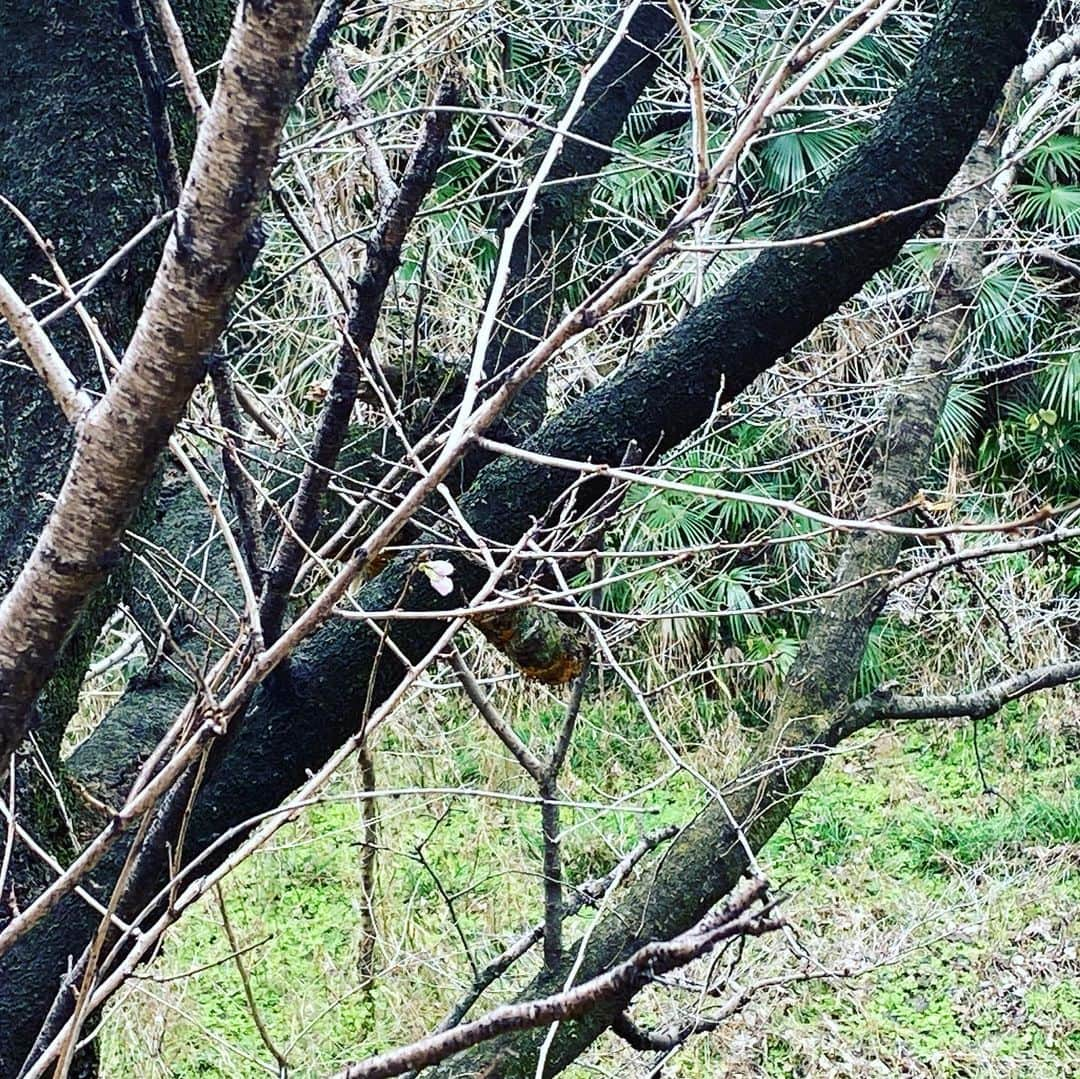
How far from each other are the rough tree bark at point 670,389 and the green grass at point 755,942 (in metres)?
1.64

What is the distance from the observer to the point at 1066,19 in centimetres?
431

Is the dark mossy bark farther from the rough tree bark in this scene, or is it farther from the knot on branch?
the knot on branch

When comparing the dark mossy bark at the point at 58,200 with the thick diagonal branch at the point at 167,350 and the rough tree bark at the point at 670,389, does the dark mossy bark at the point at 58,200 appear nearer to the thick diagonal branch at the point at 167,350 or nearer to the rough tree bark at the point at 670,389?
the rough tree bark at the point at 670,389

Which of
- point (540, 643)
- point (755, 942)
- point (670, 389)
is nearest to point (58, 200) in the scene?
point (670, 389)

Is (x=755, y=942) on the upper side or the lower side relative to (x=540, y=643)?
lower

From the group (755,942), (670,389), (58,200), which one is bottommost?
(755,942)

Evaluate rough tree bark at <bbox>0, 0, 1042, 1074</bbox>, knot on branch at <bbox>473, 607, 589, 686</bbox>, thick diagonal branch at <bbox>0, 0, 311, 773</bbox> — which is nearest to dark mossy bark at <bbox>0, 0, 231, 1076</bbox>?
rough tree bark at <bbox>0, 0, 1042, 1074</bbox>

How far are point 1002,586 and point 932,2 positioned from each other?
253 centimetres

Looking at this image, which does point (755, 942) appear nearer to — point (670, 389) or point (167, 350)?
point (670, 389)

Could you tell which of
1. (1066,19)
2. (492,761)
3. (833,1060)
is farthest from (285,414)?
(1066,19)

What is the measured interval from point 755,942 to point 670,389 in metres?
2.72

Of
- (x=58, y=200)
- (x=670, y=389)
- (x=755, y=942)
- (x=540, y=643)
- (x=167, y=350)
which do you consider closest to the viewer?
(x=167, y=350)

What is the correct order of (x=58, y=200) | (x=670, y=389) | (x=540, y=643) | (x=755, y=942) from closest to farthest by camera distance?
(x=58, y=200) → (x=670, y=389) → (x=540, y=643) → (x=755, y=942)

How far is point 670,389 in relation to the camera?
165 centimetres
